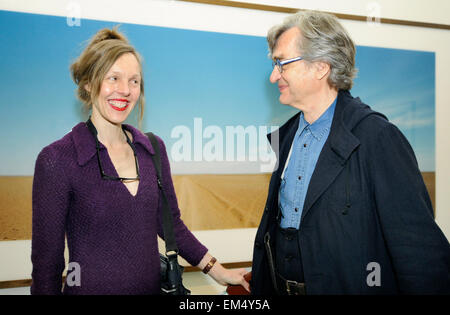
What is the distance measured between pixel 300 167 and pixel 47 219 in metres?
0.86

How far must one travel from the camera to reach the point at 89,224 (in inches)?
41.6

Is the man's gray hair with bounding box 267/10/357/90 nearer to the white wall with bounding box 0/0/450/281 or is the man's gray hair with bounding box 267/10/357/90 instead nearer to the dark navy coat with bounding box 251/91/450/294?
the dark navy coat with bounding box 251/91/450/294

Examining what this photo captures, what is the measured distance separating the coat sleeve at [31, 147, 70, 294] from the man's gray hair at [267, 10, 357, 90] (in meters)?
0.95

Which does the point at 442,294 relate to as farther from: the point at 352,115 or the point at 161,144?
the point at 161,144

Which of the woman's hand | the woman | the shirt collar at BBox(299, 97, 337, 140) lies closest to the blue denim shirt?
the shirt collar at BBox(299, 97, 337, 140)

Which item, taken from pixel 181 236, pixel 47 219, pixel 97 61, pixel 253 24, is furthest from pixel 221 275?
pixel 253 24

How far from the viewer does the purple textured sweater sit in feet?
3.32

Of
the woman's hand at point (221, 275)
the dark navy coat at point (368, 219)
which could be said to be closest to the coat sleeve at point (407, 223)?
the dark navy coat at point (368, 219)

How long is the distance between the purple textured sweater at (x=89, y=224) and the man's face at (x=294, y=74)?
650 millimetres

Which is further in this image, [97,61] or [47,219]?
[97,61]

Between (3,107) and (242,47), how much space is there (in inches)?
45.7

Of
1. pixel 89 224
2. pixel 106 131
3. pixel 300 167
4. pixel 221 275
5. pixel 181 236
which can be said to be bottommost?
pixel 221 275

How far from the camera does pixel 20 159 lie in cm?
148

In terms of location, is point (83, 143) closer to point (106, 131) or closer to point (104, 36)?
point (106, 131)
